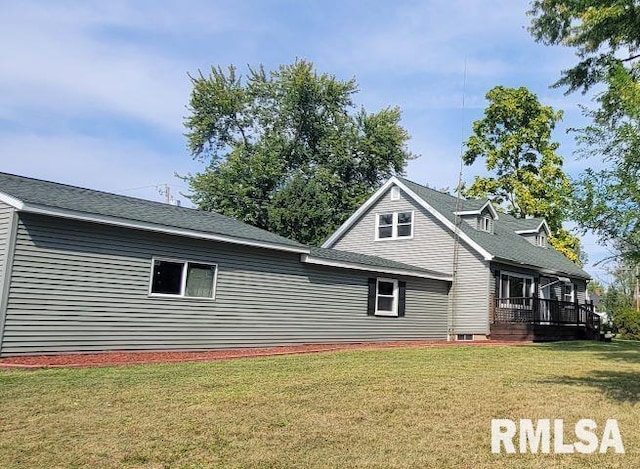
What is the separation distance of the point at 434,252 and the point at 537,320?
4929 millimetres

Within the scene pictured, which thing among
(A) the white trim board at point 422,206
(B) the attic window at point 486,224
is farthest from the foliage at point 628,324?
(A) the white trim board at point 422,206

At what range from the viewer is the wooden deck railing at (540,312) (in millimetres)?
22266

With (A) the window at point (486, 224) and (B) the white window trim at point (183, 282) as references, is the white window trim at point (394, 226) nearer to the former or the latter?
(A) the window at point (486, 224)

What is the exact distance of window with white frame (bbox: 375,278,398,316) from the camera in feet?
65.0

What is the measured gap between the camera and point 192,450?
4.80 metres

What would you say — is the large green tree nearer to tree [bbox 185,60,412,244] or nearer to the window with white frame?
the window with white frame

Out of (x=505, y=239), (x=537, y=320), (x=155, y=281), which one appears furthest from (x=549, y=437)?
(x=505, y=239)

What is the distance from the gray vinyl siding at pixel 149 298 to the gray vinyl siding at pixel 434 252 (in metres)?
5.25

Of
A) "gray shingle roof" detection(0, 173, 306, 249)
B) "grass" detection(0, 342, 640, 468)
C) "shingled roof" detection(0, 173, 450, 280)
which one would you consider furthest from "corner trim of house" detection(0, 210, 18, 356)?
"grass" detection(0, 342, 640, 468)

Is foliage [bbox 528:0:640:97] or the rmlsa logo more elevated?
foliage [bbox 528:0:640:97]

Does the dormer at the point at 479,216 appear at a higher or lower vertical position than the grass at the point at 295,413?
higher

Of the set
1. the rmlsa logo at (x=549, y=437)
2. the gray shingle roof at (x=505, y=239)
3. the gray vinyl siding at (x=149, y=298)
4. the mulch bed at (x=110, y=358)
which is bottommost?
the mulch bed at (x=110, y=358)

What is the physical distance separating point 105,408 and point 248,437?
2.12 metres

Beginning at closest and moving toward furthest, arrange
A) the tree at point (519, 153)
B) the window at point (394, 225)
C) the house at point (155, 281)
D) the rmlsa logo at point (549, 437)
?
the rmlsa logo at point (549, 437)
the house at point (155, 281)
the window at point (394, 225)
the tree at point (519, 153)
